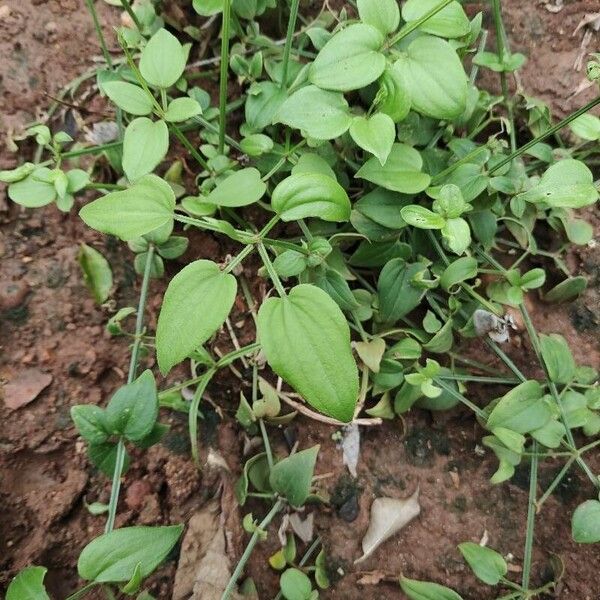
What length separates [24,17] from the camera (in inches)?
55.4

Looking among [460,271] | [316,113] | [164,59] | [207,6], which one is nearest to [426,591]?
[460,271]

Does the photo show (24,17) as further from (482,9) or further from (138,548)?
(138,548)

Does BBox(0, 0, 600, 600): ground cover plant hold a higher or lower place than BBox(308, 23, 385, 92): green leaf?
lower

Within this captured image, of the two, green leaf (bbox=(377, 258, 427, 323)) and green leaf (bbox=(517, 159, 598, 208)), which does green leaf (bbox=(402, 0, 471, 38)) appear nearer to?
green leaf (bbox=(517, 159, 598, 208))

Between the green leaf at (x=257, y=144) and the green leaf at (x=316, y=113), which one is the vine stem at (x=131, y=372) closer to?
the green leaf at (x=257, y=144)

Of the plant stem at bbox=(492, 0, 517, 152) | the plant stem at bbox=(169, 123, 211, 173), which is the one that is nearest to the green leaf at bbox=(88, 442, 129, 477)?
the plant stem at bbox=(169, 123, 211, 173)

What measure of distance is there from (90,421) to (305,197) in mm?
566

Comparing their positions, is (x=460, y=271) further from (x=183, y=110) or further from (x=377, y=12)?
(x=183, y=110)

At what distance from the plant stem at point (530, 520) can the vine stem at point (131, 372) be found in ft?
2.66

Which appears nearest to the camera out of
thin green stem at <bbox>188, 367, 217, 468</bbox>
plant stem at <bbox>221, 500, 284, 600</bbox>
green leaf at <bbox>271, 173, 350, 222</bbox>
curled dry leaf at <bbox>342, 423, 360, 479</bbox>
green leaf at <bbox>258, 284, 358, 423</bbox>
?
green leaf at <bbox>258, 284, 358, 423</bbox>

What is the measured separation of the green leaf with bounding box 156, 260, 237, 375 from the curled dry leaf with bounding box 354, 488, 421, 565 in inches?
25.5

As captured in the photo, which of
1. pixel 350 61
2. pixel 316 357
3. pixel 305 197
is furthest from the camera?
pixel 350 61

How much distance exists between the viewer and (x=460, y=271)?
1.14 meters

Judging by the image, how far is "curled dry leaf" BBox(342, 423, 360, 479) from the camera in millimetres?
1269
